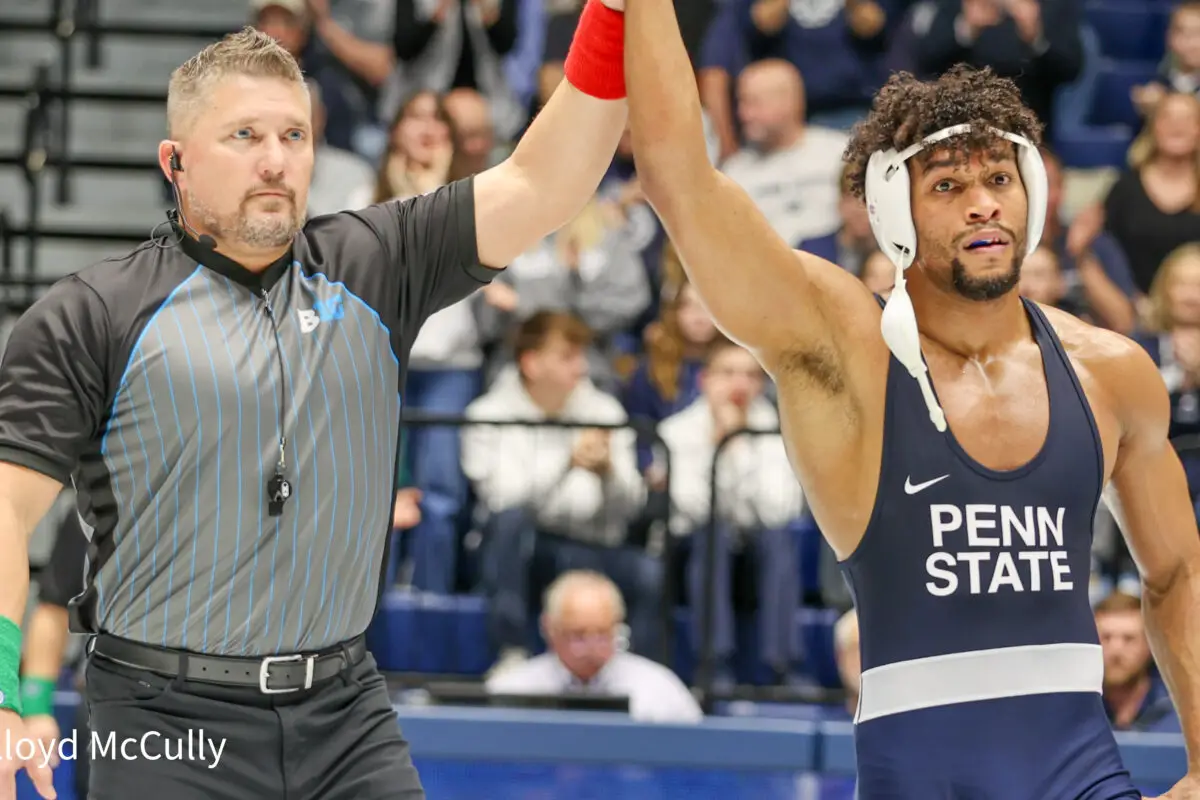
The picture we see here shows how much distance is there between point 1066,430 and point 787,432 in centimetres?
52

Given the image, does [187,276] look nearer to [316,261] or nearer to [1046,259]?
[316,261]

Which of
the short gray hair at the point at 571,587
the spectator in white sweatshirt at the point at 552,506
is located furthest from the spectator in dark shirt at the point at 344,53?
the short gray hair at the point at 571,587

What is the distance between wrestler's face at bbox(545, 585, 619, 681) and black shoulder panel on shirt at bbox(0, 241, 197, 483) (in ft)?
9.75

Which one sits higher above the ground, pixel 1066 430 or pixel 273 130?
pixel 273 130

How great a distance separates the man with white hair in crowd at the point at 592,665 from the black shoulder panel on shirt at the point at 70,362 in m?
2.99

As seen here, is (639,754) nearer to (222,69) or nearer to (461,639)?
(461,639)

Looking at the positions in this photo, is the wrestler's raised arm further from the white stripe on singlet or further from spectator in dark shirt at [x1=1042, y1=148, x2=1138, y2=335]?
spectator in dark shirt at [x1=1042, y1=148, x2=1138, y2=335]

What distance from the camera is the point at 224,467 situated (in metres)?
2.96

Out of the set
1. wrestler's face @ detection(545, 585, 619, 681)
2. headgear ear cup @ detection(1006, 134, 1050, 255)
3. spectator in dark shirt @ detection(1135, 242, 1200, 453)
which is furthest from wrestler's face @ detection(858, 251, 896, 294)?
headgear ear cup @ detection(1006, 134, 1050, 255)

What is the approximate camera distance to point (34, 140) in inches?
305

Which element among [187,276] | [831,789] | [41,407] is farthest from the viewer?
[831,789]

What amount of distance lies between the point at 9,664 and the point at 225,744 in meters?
0.39

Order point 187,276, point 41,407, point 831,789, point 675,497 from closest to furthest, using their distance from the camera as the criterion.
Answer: point 41,407 → point 187,276 → point 831,789 → point 675,497

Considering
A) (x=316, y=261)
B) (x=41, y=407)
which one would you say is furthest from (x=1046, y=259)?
(x=41, y=407)
